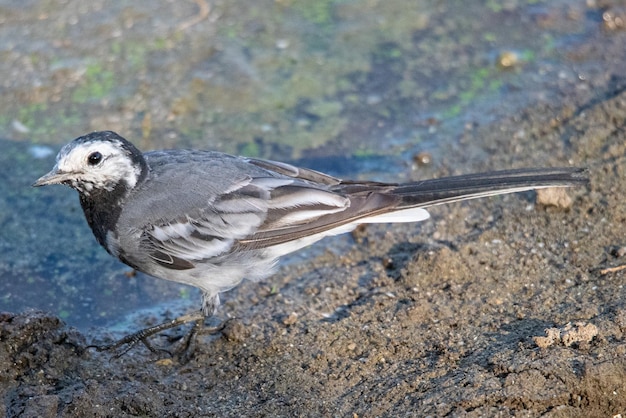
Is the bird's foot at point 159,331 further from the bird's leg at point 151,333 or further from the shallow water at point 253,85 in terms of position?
the shallow water at point 253,85

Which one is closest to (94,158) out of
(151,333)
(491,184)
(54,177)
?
(54,177)

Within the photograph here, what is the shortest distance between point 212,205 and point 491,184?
1826 millimetres

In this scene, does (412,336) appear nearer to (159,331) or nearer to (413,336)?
(413,336)

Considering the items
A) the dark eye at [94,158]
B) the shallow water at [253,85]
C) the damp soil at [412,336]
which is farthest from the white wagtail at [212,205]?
the shallow water at [253,85]

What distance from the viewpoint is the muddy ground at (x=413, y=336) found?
4.83 metres

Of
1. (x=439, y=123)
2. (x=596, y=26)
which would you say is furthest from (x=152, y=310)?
(x=596, y=26)

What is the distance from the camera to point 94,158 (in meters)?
5.50

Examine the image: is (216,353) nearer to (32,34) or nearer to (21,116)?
(21,116)

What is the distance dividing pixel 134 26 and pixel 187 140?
198cm

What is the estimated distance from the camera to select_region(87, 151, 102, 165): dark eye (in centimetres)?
548

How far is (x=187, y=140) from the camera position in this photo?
7996mm

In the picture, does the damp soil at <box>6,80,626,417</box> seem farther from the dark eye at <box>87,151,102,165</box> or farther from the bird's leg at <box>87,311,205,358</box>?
the dark eye at <box>87,151,102,165</box>

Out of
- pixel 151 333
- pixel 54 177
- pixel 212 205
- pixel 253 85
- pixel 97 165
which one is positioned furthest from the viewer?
pixel 253 85

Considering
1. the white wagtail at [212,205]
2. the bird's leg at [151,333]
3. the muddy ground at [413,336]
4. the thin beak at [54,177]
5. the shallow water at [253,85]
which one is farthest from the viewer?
the shallow water at [253,85]
